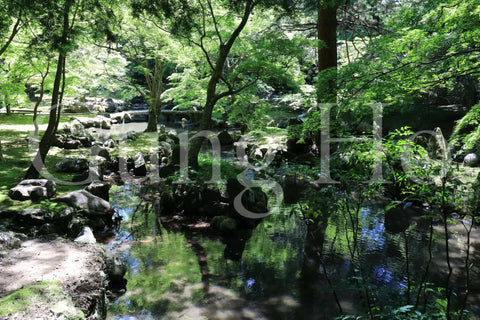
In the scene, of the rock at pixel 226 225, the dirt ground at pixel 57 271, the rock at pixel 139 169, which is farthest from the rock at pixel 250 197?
the rock at pixel 139 169

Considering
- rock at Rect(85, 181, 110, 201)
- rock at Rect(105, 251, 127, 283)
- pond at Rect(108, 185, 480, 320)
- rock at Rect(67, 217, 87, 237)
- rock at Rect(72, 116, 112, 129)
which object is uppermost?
rock at Rect(72, 116, 112, 129)

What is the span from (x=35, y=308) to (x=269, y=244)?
4.42 meters

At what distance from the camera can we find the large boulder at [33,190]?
6815 millimetres

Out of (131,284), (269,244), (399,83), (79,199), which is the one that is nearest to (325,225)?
(269,244)

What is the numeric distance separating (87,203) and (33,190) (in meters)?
1.14

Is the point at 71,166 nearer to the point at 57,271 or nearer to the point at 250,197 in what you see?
the point at 250,197

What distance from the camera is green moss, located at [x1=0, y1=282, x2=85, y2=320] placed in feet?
10.0

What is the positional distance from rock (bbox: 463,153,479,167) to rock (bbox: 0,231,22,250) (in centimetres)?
1296

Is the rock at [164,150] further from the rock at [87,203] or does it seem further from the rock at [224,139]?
the rock at [87,203]

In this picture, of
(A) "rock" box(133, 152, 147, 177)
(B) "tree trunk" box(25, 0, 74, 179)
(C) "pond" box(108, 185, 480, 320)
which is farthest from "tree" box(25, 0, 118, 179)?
(A) "rock" box(133, 152, 147, 177)

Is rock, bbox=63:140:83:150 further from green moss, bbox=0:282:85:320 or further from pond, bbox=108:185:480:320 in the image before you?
green moss, bbox=0:282:85:320

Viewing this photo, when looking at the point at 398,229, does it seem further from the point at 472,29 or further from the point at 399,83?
the point at 472,29

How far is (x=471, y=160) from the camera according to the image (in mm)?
11289

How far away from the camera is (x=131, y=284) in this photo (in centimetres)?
512
